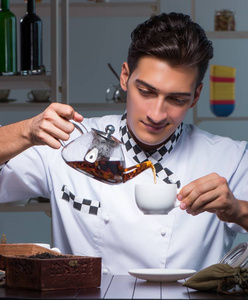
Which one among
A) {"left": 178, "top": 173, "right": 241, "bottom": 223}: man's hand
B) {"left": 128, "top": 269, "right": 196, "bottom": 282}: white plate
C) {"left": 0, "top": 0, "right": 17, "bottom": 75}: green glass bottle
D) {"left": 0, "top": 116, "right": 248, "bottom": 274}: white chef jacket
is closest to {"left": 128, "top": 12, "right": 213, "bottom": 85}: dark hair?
{"left": 0, "top": 116, "right": 248, "bottom": 274}: white chef jacket

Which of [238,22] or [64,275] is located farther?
[238,22]

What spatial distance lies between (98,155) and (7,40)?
1.60 metres

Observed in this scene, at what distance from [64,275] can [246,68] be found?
3108mm

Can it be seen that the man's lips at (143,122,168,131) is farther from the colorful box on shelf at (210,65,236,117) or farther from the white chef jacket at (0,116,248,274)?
the colorful box on shelf at (210,65,236,117)

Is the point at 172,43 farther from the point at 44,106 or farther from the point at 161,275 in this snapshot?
the point at 44,106

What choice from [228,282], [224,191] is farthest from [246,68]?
[228,282]

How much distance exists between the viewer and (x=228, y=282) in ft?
3.80

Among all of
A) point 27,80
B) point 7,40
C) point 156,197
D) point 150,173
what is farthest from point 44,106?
point 156,197

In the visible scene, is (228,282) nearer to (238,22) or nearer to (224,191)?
(224,191)

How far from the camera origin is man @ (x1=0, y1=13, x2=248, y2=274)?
1.61m

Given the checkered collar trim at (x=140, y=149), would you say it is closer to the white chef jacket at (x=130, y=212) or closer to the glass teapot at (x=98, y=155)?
the white chef jacket at (x=130, y=212)

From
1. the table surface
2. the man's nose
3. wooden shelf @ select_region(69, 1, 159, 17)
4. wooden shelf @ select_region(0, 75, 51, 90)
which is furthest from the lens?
wooden shelf @ select_region(69, 1, 159, 17)

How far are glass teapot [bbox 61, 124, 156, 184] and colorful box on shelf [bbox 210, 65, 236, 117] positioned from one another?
1.92 m

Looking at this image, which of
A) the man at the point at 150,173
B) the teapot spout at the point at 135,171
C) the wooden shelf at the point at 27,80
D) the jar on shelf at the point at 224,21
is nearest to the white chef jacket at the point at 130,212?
the man at the point at 150,173
